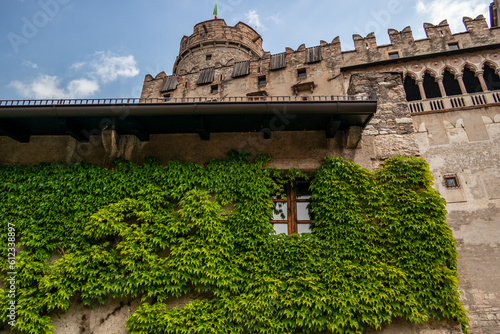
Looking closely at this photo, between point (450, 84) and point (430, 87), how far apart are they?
1.07m

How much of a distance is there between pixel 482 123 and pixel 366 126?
10.7 meters

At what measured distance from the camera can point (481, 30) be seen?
18672 mm

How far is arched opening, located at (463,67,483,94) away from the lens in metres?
17.0

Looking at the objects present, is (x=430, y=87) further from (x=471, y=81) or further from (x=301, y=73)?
(x=301, y=73)

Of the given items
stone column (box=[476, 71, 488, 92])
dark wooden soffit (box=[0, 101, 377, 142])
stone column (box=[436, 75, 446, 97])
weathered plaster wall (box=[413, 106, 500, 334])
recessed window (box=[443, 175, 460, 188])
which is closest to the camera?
dark wooden soffit (box=[0, 101, 377, 142])

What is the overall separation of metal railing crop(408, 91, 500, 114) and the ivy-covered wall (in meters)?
12.1

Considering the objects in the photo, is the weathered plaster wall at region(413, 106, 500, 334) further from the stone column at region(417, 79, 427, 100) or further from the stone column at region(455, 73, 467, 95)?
the stone column at region(455, 73, 467, 95)

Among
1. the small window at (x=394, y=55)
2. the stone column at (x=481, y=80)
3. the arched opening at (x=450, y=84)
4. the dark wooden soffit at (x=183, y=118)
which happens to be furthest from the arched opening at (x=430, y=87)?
the dark wooden soffit at (x=183, y=118)

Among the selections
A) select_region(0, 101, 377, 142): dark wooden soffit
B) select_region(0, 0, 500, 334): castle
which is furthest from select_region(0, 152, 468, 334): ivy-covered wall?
select_region(0, 101, 377, 142): dark wooden soffit

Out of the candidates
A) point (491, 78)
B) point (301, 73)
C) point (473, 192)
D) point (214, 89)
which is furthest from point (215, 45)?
point (473, 192)

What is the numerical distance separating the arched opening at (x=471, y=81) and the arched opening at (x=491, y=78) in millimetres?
431

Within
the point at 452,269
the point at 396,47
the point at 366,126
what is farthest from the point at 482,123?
the point at 452,269

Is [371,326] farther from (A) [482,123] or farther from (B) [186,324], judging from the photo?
(A) [482,123]

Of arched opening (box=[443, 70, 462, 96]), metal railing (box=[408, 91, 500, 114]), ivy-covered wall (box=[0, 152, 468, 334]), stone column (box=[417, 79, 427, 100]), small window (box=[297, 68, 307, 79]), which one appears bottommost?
ivy-covered wall (box=[0, 152, 468, 334])
